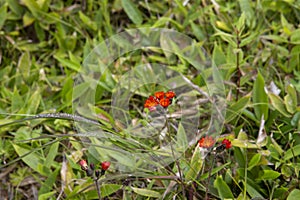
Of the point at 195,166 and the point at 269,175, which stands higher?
the point at 195,166

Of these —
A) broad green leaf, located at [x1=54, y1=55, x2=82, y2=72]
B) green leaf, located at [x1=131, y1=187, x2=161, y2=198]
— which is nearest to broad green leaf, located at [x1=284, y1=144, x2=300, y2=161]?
green leaf, located at [x1=131, y1=187, x2=161, y2=198]

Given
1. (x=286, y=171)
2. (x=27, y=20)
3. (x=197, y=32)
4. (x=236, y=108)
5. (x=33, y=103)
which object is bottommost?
(x=286, y=171)

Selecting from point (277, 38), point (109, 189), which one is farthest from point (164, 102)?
point (277, 38)

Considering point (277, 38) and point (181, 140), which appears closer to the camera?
point (181, 140)

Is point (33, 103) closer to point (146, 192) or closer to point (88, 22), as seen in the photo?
point (88, 22)

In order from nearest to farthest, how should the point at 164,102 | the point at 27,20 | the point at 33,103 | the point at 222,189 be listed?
the point at 164,102 → the point at 222,189 → the point at 33,103 → the point at 27,20

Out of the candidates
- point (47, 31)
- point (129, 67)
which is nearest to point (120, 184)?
point (129, 67)

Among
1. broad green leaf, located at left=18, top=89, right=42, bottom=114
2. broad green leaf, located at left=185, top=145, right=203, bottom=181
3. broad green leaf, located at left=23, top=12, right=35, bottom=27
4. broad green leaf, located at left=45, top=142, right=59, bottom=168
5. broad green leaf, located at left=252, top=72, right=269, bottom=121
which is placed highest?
broad green leaf, located at left=23, top=12, right=35, bottom=27

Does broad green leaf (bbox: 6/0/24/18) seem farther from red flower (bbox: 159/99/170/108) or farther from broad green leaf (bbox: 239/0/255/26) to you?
red flower (bbox: 159/99/170/108)

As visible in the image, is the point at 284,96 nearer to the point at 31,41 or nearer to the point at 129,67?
the point at 129,67
